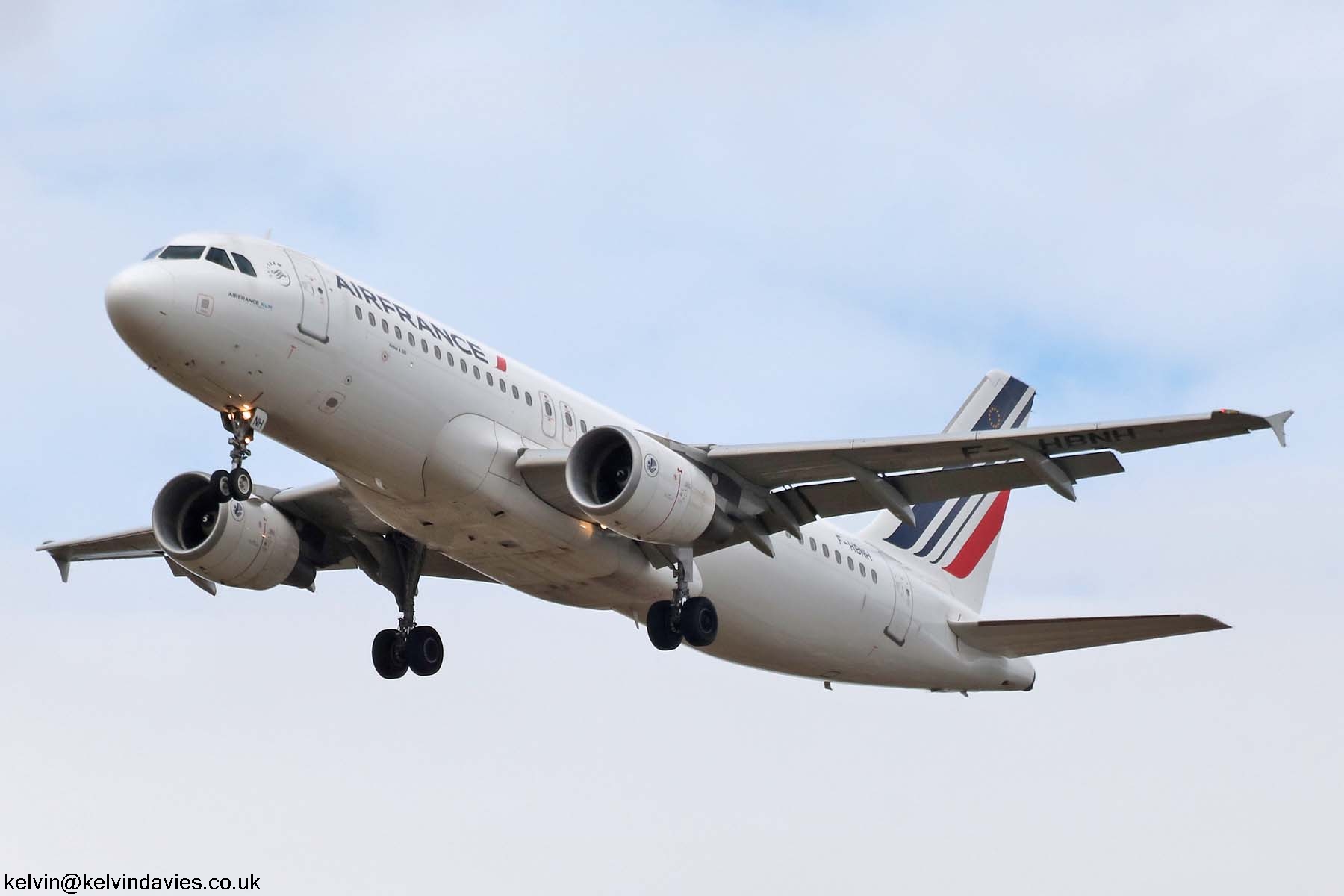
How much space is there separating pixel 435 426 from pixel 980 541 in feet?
52.8

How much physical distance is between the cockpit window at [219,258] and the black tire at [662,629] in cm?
909

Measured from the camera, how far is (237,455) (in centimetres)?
2739

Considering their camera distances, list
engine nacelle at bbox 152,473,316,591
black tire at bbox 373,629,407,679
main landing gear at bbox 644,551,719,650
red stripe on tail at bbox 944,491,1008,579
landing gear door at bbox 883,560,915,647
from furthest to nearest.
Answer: red stripe on tail at bbox 944,491,1008,579 → landing gear door at bbox 883,560,915,647 → black tire at bbox 373,629,407,679 → engine nacelle at bbox 152,473,316,591 → main landing gear at bbox 644,551,719,650

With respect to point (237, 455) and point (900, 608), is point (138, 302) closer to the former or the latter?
point (237, 455)

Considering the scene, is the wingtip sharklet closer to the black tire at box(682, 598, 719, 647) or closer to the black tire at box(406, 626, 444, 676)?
the black tire at box(682, 598, 719, 647)

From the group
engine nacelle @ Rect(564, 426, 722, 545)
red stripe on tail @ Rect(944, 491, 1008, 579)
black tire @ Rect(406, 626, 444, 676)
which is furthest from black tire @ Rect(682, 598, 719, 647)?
red stripe on tail @ Rect(944, 491, 1008, 579)

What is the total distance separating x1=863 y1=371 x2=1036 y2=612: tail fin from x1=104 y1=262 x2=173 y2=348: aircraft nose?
16805 millimetres

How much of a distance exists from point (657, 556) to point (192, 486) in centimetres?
805

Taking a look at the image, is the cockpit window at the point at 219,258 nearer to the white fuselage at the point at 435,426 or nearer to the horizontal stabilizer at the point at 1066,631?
the white fuselage at the point at 435,426

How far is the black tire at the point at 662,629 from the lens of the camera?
31.1 metres

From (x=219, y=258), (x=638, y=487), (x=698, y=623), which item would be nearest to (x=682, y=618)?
(x=698, y=623)

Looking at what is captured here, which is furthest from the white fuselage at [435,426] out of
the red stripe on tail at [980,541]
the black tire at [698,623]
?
the red stripe on tail at [980,541]

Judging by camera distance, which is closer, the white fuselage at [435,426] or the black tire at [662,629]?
the white fuselage at [435,426]

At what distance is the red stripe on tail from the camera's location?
39.6m
